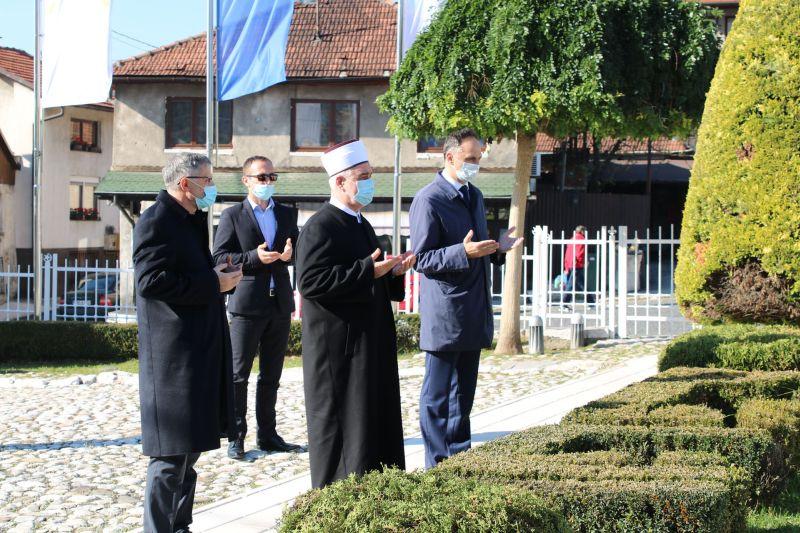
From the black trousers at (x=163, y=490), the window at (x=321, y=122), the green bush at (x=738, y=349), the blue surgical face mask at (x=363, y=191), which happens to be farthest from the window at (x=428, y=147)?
the black trousers at (x=163, y=490)

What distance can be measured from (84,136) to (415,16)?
78.0 ft

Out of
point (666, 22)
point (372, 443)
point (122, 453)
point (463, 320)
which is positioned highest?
point (666, 22)

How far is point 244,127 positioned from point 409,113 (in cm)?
1397

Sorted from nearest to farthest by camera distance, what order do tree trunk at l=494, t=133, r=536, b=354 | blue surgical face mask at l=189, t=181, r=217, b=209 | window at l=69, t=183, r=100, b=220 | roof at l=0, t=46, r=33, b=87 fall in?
1. blue surgical face mask at l=189, t=181, r=217, b=209
2. tree trunk at l=494, t=133, r=536, b=354
3. roof at l=0, t=46, r=33, b=87
4. window at l=69, t=183, r=100, b=220

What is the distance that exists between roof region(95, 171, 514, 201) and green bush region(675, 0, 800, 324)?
15.3 meters

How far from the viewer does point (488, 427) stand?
26.9 feet

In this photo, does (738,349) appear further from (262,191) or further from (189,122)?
(189,122)

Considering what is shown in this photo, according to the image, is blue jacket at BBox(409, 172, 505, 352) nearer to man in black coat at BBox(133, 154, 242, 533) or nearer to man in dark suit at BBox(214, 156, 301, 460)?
man in dark suit at BBox(214, 156, 301, 460)

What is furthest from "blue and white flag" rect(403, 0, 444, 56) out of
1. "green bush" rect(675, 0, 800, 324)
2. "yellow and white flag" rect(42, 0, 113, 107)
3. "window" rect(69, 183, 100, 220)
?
"window" rect(69, 183, 100, 220)

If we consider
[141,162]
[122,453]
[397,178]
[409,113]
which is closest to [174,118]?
[141,162]

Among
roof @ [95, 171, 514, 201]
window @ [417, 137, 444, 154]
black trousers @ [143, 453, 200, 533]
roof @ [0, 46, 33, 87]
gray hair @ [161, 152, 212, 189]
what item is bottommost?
black trousers @ [143, 453, 200, 533]

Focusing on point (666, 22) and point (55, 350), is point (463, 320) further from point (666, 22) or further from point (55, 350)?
point (55, 350)

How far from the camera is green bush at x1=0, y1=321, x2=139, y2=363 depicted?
1560 centimetres

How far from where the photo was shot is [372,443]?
4832 millimetres
